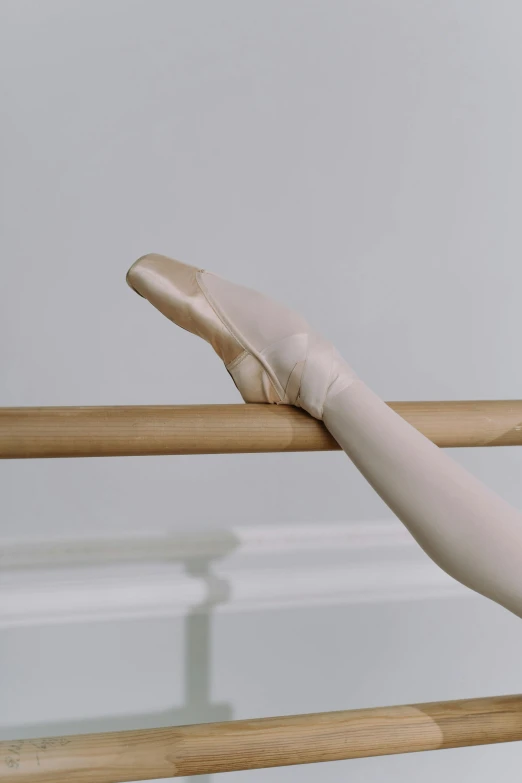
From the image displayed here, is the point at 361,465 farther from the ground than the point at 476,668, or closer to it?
farther from the ground

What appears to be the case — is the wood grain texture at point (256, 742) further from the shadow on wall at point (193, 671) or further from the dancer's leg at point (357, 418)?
the shadow on wall at point (193, 671)

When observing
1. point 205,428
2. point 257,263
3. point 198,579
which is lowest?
Answer: point 198,579

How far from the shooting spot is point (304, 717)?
55cm

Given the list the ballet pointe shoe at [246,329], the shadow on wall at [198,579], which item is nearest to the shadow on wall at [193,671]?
the shadow on wall at [198,579]

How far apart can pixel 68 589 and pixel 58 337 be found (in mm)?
363

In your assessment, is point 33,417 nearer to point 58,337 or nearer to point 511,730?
point 511,730

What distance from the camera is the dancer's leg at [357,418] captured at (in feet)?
1.70

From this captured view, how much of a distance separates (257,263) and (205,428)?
71 centimetres

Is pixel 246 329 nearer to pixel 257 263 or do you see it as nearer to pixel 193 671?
pixel 257 263

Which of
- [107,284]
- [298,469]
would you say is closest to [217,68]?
[107,284]

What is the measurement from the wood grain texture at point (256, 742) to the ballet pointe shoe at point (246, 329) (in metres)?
0.23

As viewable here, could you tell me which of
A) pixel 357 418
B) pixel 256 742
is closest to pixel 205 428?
pixel 357 418

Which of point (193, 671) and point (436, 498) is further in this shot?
point (193, 671)

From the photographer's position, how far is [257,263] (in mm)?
1196
